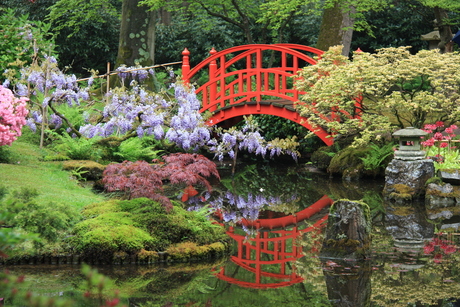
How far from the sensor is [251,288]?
19.2 feet

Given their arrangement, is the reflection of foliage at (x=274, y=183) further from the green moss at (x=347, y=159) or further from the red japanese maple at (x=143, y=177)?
the red japanese maple at (x=143, y=177)

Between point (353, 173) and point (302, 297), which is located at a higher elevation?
point (353, 173)

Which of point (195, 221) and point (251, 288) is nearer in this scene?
point (251, 288)

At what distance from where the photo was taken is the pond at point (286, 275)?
546cm

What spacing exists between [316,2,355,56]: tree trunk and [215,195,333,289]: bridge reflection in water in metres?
6.30

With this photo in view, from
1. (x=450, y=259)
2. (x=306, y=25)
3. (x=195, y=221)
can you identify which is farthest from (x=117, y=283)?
(x=306, y=25)

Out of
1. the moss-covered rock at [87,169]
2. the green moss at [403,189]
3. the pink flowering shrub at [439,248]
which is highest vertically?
the moss-covered rock at [87,169]

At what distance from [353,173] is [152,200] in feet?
20.2

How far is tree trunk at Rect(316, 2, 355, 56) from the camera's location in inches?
592

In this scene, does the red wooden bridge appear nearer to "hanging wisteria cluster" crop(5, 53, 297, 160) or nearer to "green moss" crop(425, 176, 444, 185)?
"hanging wisteria cluster" crop(5, 53, 297, 160)

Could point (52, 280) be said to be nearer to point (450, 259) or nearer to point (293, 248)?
point (293, 248)

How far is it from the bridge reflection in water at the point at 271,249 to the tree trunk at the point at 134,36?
8.45 m

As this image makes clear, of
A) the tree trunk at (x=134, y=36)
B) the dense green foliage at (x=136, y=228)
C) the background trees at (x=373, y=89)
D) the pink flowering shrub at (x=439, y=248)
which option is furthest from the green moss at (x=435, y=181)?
→ the tree trunk at (x=134, y=36)

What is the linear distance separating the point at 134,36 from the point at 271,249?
1070 centimetres
